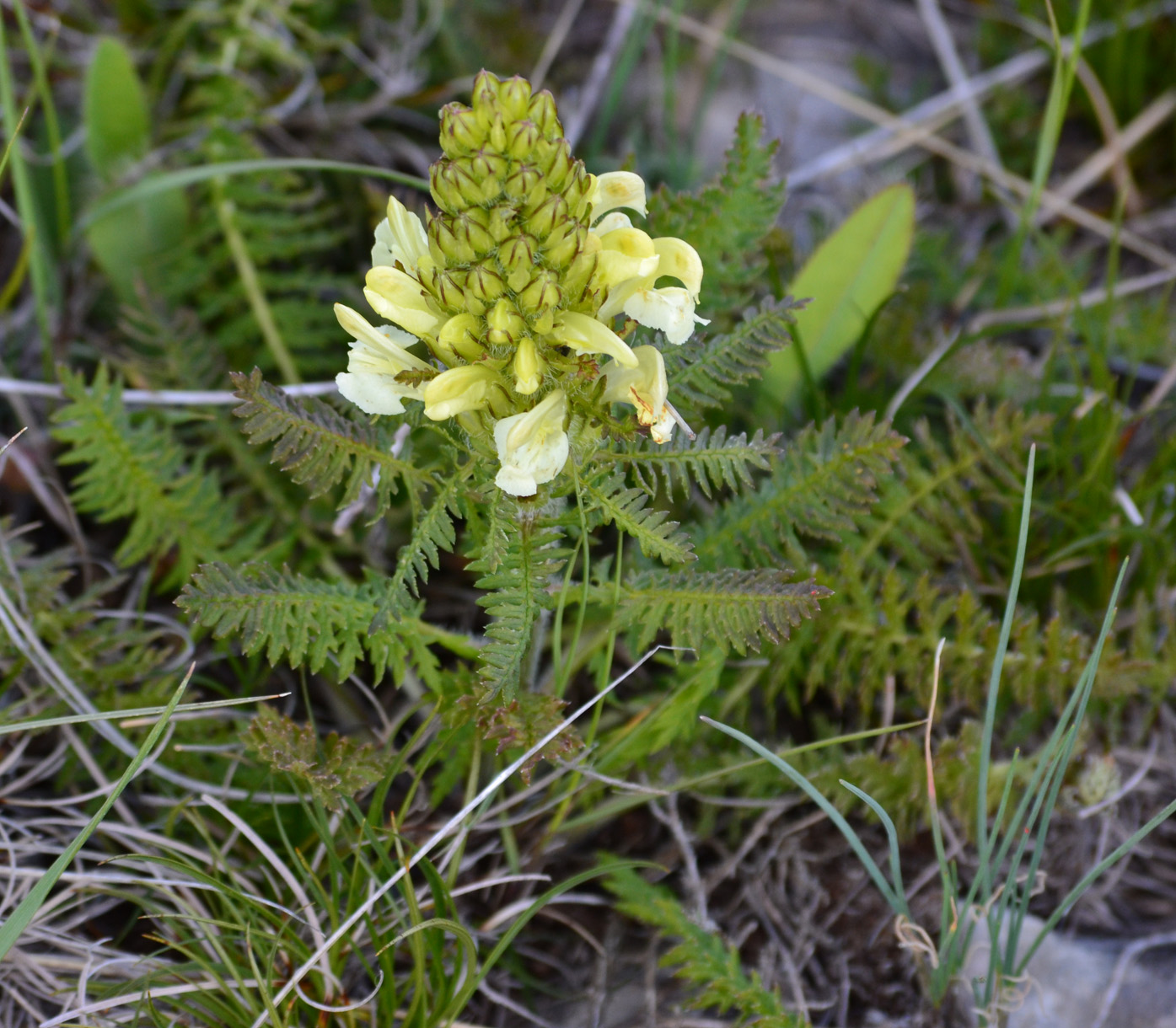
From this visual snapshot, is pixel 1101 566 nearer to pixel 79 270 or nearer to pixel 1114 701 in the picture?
pixel 1114 701

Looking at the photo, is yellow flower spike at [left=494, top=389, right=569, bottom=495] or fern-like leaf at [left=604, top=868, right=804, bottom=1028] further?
fern-like leaf at [left=604, top=868, right=804, bottom=1028]

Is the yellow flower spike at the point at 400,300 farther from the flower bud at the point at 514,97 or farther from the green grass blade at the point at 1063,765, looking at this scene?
the green grass blade at the point at 1063,765

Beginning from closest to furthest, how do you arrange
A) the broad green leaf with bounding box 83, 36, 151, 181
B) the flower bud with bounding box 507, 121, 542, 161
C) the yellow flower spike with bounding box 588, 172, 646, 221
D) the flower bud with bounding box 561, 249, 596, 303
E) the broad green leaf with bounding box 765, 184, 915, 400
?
the flower bud with bounding box 507, 121, 542, 161
the flower bud with bounding box 561, 249, 596, 303
the yellow flower spike with bounding box 588, 172, 646, 221
the broad green leaf with bounding box 765, 184, 915, 400
the broad green leaf with bounding box 83, 36, 151, 181

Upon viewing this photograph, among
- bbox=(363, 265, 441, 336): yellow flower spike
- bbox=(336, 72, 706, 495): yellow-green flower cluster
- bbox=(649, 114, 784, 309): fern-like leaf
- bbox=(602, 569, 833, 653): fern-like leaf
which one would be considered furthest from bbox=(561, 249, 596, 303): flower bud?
bbox=(649, 114, 784, 309): fern-like leaf

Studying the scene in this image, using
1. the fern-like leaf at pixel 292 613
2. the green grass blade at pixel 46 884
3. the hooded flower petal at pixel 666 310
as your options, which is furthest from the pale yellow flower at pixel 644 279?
the green grass blade at pixel 46 884

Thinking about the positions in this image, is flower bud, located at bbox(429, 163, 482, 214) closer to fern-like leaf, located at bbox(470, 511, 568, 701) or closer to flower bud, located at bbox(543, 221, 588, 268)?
flower bud, located at bbox(543, 221, 588, 268)

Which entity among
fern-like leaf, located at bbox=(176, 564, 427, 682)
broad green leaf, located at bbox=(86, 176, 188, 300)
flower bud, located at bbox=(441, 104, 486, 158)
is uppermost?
flower bud, located at bbox=(441, 104, 486, 158)

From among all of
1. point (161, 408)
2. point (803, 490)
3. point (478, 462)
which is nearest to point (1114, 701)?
point (803, 490)

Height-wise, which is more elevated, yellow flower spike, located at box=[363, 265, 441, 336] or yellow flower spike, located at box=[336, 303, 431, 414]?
yellow flower spike, located at box=[363, 265, 441, 336]
